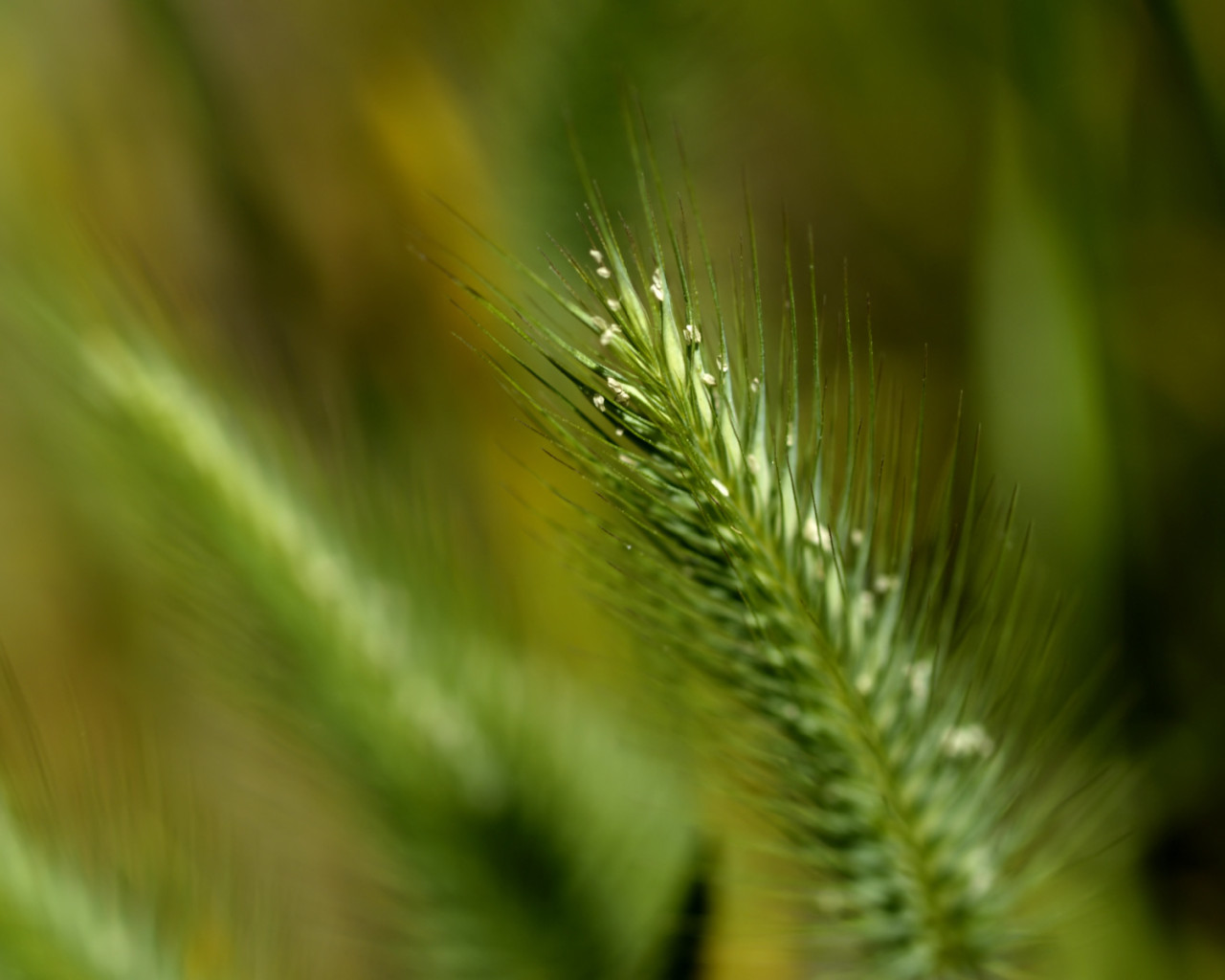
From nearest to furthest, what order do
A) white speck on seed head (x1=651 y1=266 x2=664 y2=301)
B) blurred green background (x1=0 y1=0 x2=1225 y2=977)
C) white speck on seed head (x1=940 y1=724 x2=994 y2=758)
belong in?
1. white speck on seed head (x1=651 y1=266 x2=664 y2=301)
2. white speck on seed head (x1=940 y1=724 x2=994 y2=758)
3. blurred green background (x1=0 y1=0 x2=1225 y2=977)

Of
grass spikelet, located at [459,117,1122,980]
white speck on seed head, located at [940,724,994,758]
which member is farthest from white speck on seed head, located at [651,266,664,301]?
white speck on seed head, located at [940,724,994,758]

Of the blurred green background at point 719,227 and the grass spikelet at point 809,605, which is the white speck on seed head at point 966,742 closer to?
the grass spikelet at point 809,605

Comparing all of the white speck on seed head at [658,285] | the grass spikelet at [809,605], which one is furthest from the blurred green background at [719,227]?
the white speck on seed head at [658,285]

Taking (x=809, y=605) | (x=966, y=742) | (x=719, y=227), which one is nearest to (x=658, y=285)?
(x=809, y=605)

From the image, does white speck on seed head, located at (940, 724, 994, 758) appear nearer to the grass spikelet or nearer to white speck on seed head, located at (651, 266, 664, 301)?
the grass spikelet

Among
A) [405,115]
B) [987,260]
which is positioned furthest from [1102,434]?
[405,115]

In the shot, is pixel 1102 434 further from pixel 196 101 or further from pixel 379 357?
pixel 196 101
